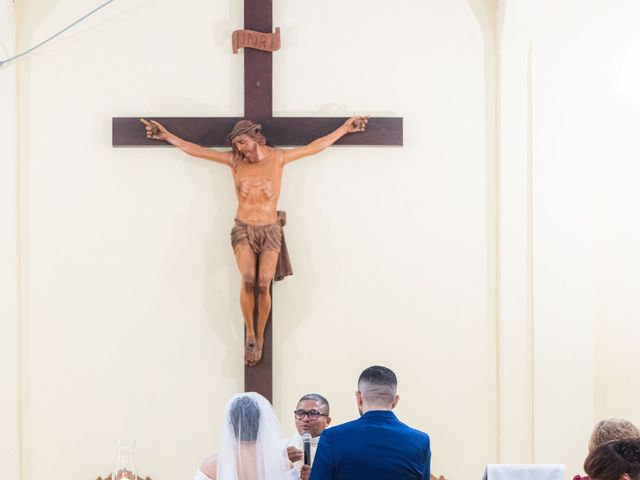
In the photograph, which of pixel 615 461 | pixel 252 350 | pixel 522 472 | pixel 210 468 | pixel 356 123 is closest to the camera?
pixel 615 461

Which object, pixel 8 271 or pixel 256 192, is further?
pixel 8 271

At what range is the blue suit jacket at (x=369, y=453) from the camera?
14.0 feet

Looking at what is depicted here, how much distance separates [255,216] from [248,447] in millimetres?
2482

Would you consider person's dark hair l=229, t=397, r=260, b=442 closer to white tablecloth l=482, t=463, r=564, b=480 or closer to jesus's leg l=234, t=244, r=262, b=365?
white tablecloth l=482, t=463, r=564, b=480

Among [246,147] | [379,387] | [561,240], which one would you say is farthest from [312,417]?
[561,240]

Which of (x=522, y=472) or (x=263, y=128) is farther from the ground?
(x=263, y=128)

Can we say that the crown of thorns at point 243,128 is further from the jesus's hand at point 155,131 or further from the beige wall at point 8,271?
the beige wall at point 8,271

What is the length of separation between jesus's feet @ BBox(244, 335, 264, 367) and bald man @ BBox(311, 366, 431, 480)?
2640 millimetres

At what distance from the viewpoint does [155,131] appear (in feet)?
23.0

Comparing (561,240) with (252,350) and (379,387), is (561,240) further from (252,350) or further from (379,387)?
(379,387)

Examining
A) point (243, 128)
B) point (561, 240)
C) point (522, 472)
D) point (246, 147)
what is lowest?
point (522, 472)

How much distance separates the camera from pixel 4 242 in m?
7.02

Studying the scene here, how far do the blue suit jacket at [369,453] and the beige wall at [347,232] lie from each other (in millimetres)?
2818

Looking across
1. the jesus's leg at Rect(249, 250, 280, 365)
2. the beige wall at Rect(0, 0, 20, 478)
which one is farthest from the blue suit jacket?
the beige wall at Rect(0, 0, 20, 478)
